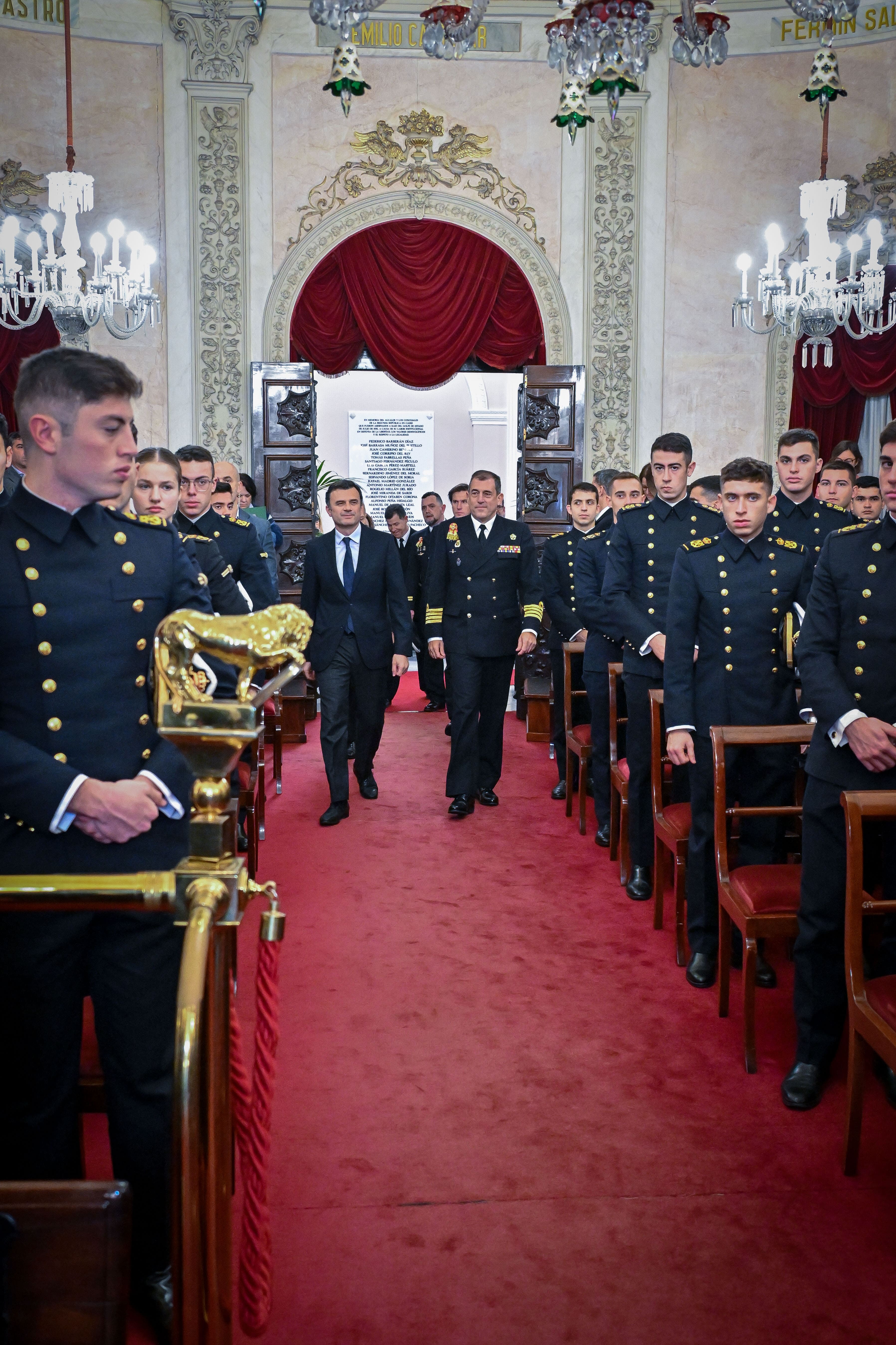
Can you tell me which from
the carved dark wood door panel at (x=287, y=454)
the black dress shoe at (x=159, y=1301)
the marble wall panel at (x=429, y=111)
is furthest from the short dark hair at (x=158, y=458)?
the marble wall panel at (x=429, y=111)

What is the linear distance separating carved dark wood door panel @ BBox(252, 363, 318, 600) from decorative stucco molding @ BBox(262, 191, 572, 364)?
220 mm

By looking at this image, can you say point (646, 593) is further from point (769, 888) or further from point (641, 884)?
point (769, 888)

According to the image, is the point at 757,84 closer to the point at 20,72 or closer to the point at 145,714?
the point at 20,72

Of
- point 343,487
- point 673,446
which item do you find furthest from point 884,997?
point 343,487

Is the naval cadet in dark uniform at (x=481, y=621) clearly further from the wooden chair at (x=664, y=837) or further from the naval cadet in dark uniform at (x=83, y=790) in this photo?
the naval cadet in dark uniform at (x=83, y=790)

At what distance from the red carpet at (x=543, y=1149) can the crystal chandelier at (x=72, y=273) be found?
4.42 meters

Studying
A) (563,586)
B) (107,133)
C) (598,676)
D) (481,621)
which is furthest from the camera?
(107,133)

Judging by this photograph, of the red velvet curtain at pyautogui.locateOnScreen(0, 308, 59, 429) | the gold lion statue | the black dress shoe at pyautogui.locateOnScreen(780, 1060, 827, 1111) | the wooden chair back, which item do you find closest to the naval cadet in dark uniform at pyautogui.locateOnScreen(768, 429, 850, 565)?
the black dress shoe at pyautogui.locateOnScreen(780, 1060, 827, 1111)

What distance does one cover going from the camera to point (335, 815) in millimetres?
5434

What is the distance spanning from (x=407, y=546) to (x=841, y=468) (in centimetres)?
422

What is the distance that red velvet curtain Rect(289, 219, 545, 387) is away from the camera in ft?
29.9

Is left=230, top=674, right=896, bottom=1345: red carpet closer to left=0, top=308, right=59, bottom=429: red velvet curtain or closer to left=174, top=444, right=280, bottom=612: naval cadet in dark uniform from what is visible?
left=174, top=444, right=280, bottom=612: naval cadet in dark uniform

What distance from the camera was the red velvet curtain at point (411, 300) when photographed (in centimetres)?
912

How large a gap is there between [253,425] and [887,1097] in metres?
7.44
